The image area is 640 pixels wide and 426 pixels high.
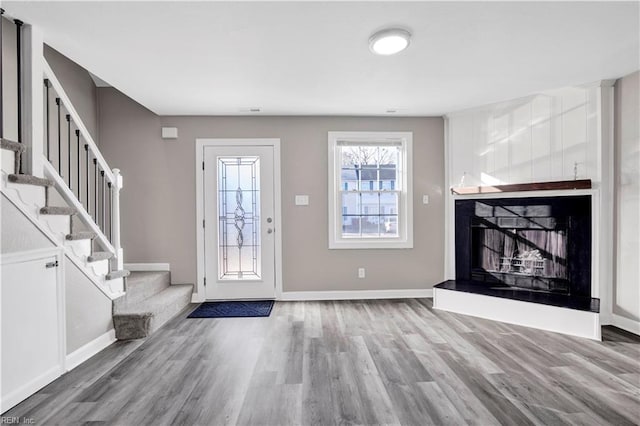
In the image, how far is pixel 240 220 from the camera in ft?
13.1

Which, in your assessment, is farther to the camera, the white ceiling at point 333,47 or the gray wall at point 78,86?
the gray wall at point 78,86

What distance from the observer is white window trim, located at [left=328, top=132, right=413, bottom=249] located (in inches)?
159

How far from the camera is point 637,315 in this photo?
113 inches

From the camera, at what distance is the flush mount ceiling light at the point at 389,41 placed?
2.09m

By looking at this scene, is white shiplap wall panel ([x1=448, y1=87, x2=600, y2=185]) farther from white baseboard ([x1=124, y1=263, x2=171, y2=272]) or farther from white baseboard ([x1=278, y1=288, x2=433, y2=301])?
white baseboard ([x1=124, y1=263, x2=171, y2=272])

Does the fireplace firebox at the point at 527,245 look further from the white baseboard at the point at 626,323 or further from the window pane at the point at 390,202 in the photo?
the window pane at the point at 390,202

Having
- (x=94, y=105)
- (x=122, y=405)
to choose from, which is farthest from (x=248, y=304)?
(x=94, y=105)

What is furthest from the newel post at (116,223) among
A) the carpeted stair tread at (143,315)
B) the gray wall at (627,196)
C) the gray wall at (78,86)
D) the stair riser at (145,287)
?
the gray wall at (627,196)

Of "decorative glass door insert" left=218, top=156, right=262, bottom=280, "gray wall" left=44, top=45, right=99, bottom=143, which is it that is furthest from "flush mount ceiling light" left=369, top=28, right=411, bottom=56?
"gray wall" left=44, top=45, right=99, bottom=143

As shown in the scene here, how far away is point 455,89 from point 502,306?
7.54 ft

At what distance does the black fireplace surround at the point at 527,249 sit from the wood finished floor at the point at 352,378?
0.48 meters

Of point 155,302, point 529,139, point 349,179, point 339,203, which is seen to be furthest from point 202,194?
point 529,139

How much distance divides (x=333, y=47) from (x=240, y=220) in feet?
7.98

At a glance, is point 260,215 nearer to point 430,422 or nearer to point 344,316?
point 344,316
